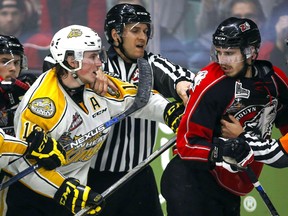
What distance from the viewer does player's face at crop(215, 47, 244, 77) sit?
5.06 meters

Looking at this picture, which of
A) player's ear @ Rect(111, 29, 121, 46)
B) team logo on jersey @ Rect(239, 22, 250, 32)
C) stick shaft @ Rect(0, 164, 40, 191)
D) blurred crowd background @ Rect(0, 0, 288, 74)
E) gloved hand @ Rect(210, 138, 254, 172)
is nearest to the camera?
gloved hand @ Rect(210, 138, 254, 172)

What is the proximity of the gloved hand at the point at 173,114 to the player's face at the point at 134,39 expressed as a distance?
383 mm

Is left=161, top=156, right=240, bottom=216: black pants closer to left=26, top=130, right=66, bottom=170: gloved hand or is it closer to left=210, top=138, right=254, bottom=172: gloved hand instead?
left=210, top=138, right=254, bottom=172: gloved hand

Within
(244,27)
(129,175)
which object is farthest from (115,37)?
(244,27)

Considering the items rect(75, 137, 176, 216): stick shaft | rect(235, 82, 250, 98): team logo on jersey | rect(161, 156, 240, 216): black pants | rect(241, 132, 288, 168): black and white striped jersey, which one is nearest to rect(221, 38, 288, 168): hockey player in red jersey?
rect(241, 132, 288, 168): black and white striped jersey

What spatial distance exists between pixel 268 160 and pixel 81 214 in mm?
934

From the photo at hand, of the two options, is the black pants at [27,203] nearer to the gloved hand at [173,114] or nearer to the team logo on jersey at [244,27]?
the gloved hand at [173,114]

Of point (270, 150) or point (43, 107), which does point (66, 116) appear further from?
point (270, 150)

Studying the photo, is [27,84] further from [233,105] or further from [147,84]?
[233,105]

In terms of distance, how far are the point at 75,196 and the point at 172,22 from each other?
192cm

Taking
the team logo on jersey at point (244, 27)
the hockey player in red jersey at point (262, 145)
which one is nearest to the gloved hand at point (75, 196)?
the hockey player in red jersey at point (262, 145)

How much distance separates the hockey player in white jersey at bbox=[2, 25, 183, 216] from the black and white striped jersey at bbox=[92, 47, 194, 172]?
205 mm

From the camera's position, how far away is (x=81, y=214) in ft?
17.3

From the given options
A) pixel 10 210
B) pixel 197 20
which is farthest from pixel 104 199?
pixel 197 20
